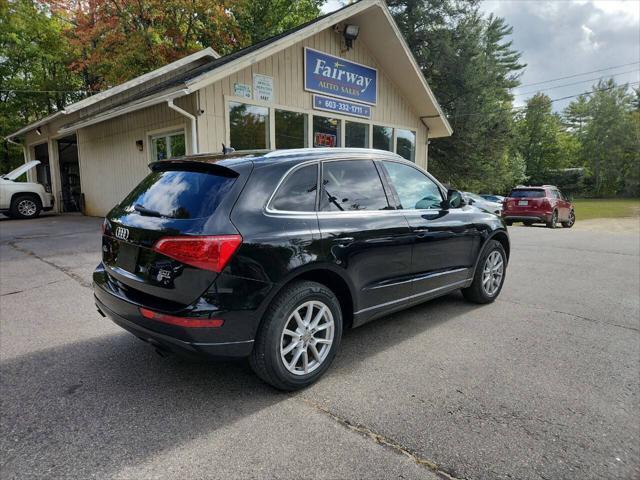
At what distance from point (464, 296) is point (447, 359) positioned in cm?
174

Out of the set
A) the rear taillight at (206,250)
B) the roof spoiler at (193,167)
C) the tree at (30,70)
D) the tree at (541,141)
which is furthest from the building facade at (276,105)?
the tree at (541,141)

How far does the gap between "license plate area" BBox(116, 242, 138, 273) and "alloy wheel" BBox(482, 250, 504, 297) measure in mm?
3633

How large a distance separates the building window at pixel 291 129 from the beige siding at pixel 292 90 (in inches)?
9.6

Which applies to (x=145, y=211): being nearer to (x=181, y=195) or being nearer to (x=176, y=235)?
(x=181, y=195)

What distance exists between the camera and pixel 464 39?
74.0 feet

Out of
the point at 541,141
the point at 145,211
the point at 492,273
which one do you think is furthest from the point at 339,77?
the point at 541,141

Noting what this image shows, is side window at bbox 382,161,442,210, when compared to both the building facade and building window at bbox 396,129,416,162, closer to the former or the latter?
the building facade

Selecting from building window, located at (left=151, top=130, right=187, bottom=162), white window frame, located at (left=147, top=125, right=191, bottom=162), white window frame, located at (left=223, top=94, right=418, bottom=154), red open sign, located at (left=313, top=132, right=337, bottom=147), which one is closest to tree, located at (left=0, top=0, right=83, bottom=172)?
white window frame, located at (left=147, top=125, right=191, bottom=162)

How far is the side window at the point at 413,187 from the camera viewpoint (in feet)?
12.3

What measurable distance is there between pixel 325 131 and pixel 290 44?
2538 millimetres

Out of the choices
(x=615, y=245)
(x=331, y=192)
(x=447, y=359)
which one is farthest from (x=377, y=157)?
(x=615, y=245)

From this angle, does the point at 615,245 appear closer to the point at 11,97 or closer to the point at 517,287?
the point at 517,287

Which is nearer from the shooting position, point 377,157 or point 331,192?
point 331,192

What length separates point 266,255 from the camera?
2.57 m
